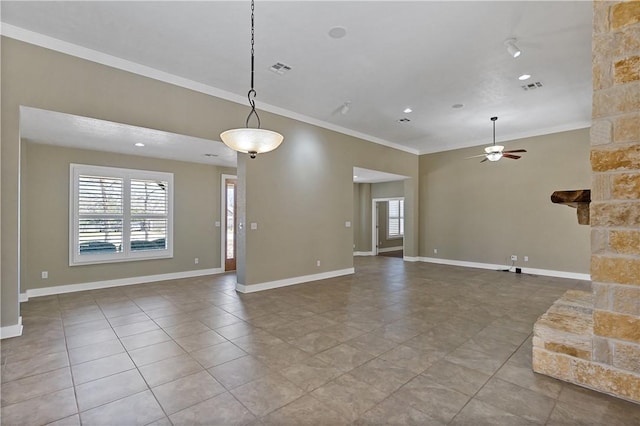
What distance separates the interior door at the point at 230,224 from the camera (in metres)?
7.55

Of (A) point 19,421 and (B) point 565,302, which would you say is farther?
(B) point 565,302

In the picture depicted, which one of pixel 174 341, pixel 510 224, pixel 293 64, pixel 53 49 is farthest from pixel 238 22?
pixel 510 224

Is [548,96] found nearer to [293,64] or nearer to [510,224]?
[510,224]

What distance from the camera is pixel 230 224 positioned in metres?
7.67

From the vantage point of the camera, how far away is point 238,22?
10.5 ft

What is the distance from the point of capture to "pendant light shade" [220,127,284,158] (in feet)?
9.61

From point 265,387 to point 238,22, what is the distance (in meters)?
3.51

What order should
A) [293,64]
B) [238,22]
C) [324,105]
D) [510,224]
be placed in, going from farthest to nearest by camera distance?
[510,224] → [324,105] → [293,64] → [238,22]

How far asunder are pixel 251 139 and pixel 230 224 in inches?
199

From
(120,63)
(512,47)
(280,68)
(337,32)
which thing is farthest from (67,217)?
(512,47)

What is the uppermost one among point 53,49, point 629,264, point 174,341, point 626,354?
point 53,49

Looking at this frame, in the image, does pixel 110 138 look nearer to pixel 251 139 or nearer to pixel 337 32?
pixel 251 139

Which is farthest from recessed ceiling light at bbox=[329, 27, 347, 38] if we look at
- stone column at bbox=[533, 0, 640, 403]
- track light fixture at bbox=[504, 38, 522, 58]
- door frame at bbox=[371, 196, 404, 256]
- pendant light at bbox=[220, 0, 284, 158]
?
door frame at bbox=[371, 196, 404, 256]

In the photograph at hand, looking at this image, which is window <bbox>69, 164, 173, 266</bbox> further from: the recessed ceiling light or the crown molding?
the recessed ceiling light
